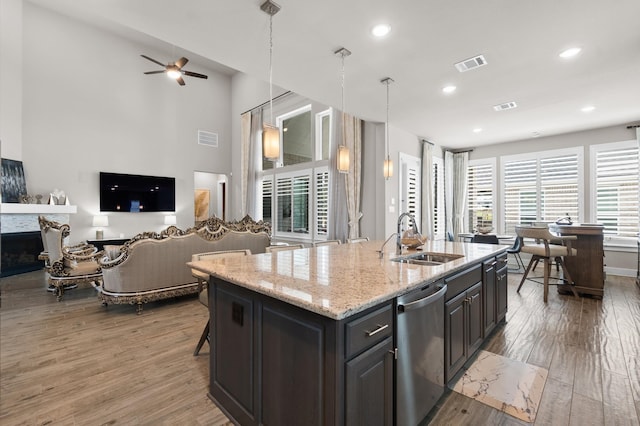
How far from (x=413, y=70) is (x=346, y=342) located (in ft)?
10.5

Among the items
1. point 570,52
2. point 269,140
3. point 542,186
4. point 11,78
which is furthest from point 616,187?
point 11,78

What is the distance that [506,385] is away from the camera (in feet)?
6.70

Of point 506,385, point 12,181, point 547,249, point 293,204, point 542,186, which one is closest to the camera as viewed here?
point 506,385

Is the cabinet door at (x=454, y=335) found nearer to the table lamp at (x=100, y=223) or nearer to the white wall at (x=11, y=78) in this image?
the table lamp at (x=100, y=223)

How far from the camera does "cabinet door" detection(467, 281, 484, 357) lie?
2.20m

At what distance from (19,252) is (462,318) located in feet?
25.2

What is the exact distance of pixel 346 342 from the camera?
113cm

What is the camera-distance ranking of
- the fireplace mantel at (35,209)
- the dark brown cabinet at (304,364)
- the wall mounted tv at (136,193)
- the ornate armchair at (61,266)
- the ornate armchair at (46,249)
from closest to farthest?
the dark brown cabinet at (304,364), the ornate armchair at (61,266), the ornate armchair at (46,249), the fireplace mantel at (35,209), the wall mounted tv at (136,193)

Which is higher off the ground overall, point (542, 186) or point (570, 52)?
point (570, 52)

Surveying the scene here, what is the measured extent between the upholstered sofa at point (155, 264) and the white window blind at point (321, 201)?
7.59 ft

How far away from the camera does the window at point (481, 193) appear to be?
7.15 meters

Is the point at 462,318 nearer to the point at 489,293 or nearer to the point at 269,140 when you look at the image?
the point at 489,293

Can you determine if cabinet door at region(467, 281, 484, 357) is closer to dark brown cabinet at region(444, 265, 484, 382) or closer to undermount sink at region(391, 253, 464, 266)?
dark brown cabinet at region(444, 265, 484, 382)

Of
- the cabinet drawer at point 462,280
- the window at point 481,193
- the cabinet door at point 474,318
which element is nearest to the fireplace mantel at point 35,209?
the cabinet drawer at point 462,280
